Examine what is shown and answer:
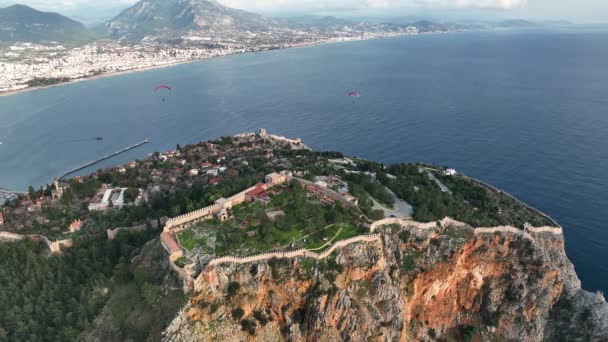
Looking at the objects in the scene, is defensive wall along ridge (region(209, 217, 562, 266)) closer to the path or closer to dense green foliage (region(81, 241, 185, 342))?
dense green foliage (region(81, 241, 185, 342))

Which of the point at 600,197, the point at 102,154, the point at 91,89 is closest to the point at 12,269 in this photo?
the point at 102,154

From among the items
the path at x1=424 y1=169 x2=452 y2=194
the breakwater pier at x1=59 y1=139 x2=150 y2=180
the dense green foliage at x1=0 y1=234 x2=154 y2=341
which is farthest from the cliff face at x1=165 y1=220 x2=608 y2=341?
the breakwater pier at x1=59 y1=139 x2=150 y2=180

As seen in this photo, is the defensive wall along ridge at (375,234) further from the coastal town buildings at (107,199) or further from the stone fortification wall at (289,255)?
the coastal town buildings at (107,199)

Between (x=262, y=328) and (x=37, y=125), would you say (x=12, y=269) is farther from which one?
(x=37, y=125)

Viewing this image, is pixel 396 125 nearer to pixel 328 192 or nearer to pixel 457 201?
pixel 457 201

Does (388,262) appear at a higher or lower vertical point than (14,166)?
higher

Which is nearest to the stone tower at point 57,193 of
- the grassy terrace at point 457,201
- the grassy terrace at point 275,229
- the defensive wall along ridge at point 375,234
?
the grassy terrace at point 275,229

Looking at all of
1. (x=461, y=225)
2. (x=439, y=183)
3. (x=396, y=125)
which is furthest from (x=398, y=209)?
(x=396, y=125)
